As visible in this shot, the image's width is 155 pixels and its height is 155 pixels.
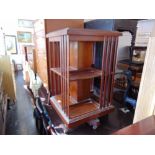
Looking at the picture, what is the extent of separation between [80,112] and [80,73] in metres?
0.54

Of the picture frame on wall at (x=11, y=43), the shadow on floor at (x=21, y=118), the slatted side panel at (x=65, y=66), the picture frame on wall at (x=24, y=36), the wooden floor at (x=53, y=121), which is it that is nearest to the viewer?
the slatted side panel at (x=65, y=66)

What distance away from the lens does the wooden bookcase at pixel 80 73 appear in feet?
4.74

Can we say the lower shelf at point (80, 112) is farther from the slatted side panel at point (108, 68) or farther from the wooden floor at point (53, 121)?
the wooden floor at point (53, 121)

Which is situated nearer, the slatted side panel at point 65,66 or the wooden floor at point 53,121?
the slatted side panel at point 65,66

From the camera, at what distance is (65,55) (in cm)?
143

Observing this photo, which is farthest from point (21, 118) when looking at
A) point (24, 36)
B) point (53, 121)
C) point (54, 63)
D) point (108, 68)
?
point (24, 36)

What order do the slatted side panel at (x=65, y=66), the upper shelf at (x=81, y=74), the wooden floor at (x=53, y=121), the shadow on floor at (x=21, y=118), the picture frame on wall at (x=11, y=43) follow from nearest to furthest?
the slatted side panel at (x=65, y=66) → the upper shelf at (x=81, y=74) → the wooden floor at (x=53, y=121) → the shadow on floor at (x=21, y=118) → the picture frame on wall at (x=11, y=43)

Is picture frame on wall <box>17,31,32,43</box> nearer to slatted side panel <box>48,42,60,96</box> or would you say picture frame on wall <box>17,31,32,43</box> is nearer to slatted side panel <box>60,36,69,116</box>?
slatted side panel <box>48,42,60,96</box>

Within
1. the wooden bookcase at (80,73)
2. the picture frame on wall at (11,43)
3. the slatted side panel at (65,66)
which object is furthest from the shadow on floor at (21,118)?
the picture frame on wall at (11,43)

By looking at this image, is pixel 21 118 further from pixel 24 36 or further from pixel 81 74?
pixel 24 36

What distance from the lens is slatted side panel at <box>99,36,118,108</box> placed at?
1604 millimetres

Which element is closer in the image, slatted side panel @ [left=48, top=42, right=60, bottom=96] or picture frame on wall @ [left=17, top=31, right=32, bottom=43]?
slatted side panel @ [left=48, top=42, right=60, bottom=96]

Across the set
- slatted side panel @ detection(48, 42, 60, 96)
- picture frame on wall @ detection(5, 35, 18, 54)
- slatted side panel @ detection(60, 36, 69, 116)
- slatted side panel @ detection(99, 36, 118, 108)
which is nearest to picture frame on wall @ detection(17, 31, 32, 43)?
picture frame on wall @ detection(5, 35, 18, 54)
